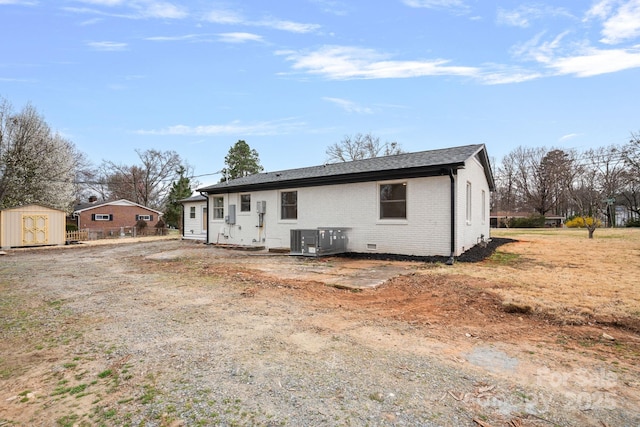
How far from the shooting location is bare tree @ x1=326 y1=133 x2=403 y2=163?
129 feet

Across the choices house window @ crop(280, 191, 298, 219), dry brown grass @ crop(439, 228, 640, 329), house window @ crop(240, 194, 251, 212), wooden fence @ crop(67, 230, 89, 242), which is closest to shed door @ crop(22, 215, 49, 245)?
wooden fence @ crop(67, 230, 89, 242)

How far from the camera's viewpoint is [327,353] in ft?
10.6

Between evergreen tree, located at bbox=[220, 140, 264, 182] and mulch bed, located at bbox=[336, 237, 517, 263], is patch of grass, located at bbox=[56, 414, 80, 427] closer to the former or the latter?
mulch bed, located at bbox=[336, 237, 517, 263]

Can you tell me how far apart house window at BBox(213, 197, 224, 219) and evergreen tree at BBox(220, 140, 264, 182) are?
22685 mm

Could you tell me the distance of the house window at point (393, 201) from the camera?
1070 centimetres

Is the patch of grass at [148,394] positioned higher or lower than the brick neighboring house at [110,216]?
lower

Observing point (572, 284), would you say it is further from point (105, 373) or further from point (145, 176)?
point (145, 176)

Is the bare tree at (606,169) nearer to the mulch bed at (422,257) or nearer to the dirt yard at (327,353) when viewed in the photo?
the mulch bed at (422,257)

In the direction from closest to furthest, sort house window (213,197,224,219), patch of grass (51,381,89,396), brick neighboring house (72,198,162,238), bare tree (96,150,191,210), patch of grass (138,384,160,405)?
patch of grass (138,384,160,405) < patch of grass (51,381,89,396) < house window (213,197,224,219) < brick neighboring house (72,198,162,238) < bare tree (96,150,191,210)

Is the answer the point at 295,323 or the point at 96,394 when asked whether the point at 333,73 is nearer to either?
the point at 295,323

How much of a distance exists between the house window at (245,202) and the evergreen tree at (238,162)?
81.0ft

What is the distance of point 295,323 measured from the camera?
423 centimetres

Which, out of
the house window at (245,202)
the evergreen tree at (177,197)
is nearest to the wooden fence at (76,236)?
the evergreen tree at (177,197)

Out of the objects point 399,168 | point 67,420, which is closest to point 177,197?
point 399,168
